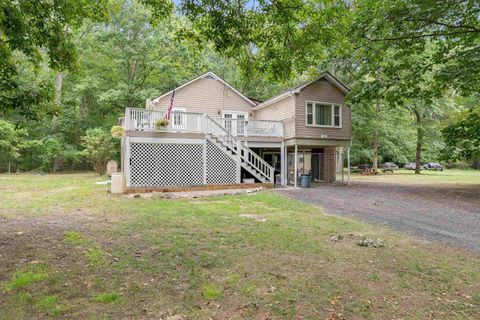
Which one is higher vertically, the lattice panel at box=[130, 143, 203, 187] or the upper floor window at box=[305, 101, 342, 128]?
the upper floor window at box=[305, 101, 342, 128]

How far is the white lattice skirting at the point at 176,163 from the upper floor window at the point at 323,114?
5.07 metres

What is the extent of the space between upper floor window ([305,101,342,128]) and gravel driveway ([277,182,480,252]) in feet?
16.0

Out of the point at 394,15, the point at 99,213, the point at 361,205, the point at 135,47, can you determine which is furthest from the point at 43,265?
the point at 135,47

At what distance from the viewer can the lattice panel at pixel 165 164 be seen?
42.3ft

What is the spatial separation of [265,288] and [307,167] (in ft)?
52.3

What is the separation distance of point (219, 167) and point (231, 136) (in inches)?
60.1

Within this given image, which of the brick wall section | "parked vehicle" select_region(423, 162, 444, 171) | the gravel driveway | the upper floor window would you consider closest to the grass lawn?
the gravel driveway

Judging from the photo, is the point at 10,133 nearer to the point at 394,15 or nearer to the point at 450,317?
the point at 394,15

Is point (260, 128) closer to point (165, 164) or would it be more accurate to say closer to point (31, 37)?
point (165, 164)

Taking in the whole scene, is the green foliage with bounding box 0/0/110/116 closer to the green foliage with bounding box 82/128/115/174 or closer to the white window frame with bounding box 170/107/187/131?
the white window frame with bounding box 170/107/187/131

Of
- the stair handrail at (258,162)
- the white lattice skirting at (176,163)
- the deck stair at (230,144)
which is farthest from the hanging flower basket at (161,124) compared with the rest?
the stair handrail at (258,162)

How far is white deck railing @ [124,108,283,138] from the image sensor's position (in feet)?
42.0

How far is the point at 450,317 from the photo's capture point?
3230 millimetres

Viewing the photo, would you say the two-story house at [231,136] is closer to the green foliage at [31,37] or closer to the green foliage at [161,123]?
the green foliage at [161,123]
